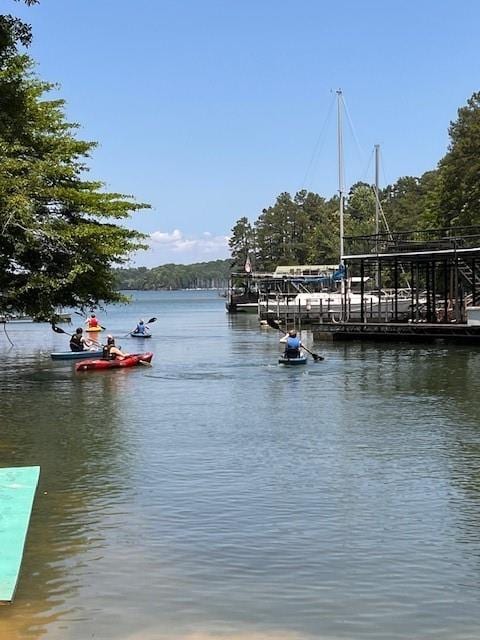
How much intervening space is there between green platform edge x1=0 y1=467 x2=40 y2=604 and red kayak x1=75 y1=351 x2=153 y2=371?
20.7 meters

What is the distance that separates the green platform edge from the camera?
26.8 feet

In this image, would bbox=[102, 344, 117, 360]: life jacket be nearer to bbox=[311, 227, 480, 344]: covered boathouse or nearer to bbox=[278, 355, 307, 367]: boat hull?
bbox=[278, 355, 307, 367]: boat hull

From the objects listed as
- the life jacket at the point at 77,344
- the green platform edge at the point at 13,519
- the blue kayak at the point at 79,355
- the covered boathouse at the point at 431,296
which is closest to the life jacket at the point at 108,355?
the blue kayak at the point at 79,355

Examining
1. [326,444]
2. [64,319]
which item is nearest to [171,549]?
[326,444]

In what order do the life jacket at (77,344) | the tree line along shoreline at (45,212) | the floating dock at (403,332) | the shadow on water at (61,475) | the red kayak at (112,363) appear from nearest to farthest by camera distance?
the shadow on water at (61,475) < the tree line along shoreline at (45,212) < the red kayak at (112,363) < the life jacket at (77,344) < the floating dock at (403,332)

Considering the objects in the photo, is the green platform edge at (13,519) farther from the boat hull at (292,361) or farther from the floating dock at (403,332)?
the floating dock at (403,332)

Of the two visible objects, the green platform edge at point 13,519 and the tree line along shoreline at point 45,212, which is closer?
the green platform edge at point 13,519

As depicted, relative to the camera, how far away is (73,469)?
14797 mm

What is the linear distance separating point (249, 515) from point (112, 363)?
72.8 feet

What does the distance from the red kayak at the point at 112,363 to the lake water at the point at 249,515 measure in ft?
21.9

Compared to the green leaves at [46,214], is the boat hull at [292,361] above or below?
below

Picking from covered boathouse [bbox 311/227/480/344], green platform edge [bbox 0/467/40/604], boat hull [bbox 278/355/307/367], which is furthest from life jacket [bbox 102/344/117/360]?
green platform edge [bbox 0/467/40/604]

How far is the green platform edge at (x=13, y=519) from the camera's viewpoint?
817 cm

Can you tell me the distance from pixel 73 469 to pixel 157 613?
276 inches
